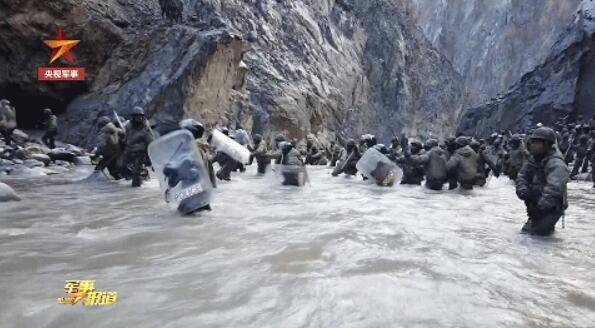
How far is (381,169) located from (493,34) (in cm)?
7021

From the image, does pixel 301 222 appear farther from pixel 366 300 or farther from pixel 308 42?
pixel 308 42

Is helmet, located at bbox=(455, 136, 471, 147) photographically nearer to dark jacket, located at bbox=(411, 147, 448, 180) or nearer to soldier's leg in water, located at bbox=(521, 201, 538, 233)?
dark jacket, located at bbox=(411, 147, 448, 180)

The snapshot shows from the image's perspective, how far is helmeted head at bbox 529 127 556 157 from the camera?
4465mm

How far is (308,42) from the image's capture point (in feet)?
125

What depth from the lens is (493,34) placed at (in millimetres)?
70250

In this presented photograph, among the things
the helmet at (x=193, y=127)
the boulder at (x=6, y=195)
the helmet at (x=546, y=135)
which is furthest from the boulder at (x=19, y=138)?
the helmet at (x=546, y=135)

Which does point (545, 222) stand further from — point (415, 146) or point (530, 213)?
point (415, 146)

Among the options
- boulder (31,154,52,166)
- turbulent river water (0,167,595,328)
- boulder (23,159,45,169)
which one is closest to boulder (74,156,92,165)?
boulder (31,154,52,166)

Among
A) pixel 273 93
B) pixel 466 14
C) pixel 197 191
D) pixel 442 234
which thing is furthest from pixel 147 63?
pixel 466 14

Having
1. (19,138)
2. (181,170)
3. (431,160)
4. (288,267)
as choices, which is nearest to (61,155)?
(19,138)

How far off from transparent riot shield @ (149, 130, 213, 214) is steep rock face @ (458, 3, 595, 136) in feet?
94.0

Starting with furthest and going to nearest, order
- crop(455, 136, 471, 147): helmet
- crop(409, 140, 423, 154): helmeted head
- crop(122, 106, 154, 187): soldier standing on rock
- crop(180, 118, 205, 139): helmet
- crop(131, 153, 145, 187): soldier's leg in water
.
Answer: crop(409, 140, 423, 154): helmeted head < crop(455, 136, 471, 147): helmet < crop(131, 153, 145, 187): soldier's leg in water < crop(122, 106, 154, 187): soldier standing on rock < crop(180, 118, 205, 139): helmet

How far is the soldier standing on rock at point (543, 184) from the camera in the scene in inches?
171

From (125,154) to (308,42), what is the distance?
32152 millimetres
